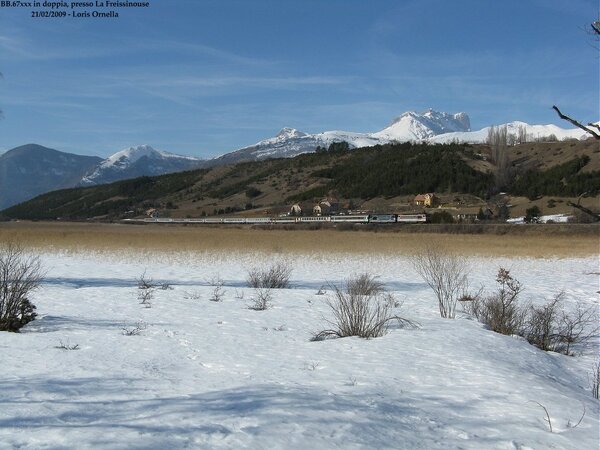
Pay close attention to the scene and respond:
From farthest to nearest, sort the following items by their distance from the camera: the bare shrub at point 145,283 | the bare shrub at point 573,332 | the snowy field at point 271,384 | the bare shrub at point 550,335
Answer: the bare shrub at point 145,283 < the bare shrub at point 573,332 < the bare shrub at point 550,335 < the snowy field at point 271,384

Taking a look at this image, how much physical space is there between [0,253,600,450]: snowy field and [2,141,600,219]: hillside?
87.2m

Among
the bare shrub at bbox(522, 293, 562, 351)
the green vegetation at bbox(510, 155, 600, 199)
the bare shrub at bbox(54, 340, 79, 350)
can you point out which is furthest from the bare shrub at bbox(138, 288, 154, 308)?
the green vegetation at bbox(510, 155, 600, 199)

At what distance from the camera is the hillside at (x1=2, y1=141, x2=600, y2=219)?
10912cm

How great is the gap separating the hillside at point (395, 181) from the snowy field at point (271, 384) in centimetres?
8719

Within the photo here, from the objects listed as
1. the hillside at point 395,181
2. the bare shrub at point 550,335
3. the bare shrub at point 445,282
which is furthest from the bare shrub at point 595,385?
the hillside at point 395,181

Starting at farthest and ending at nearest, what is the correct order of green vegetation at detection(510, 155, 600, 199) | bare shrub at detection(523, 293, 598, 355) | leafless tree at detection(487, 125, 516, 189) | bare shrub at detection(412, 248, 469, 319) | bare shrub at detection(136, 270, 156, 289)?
leafless tree at detection(487, 125, 516, 189)
green vegetation at detection(510, 155, 600, 199)
bare shrub at detection(136, 270, 156, 289)
bare shrub at detection(412, 248, 469, 319)
bare shrub at detection(523, 293, 598, 355)

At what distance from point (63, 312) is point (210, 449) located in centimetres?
798

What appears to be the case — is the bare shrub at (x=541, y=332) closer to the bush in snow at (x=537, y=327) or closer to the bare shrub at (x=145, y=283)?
the bush in snow at (x=537, y=327)

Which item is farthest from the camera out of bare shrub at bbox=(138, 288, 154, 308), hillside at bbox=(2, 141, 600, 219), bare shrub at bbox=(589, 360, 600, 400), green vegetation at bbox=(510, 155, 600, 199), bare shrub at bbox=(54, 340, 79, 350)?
hillside at bbox=(2, 141, 600, 219)

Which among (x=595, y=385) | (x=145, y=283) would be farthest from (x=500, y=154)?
(x=595, y=385)

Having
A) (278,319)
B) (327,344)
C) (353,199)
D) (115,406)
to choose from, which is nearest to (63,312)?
(278,319)

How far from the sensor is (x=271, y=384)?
5.82 meters

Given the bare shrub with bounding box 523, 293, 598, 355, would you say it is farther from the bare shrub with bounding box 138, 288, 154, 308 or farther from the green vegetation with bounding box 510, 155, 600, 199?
the green vegetation with bounding box 510, 155, 600, 199

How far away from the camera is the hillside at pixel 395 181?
109 meters
